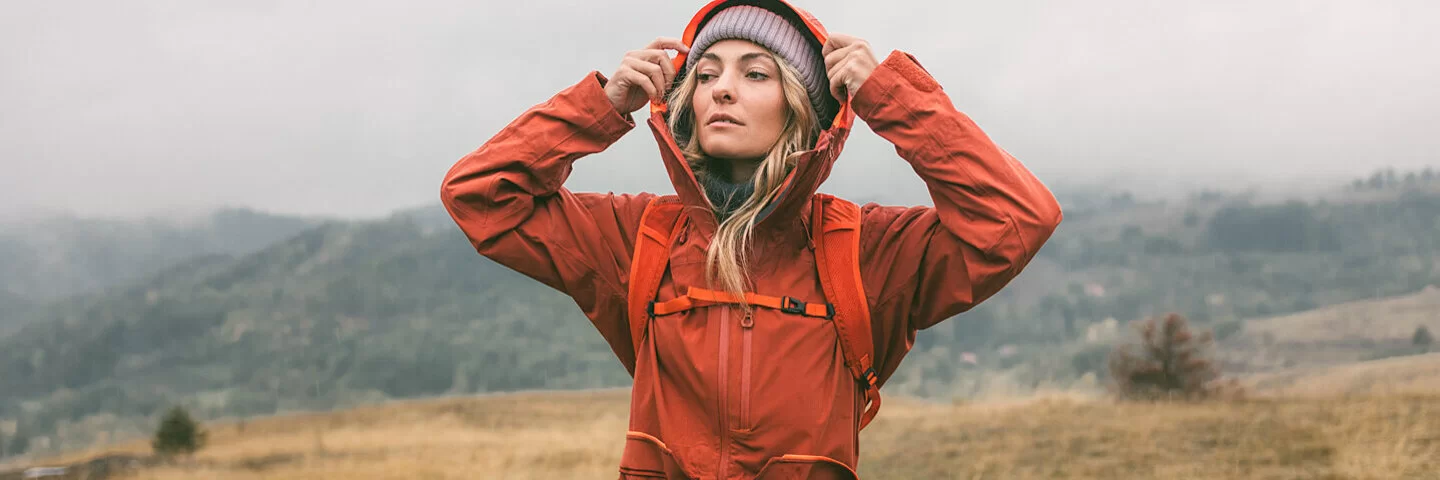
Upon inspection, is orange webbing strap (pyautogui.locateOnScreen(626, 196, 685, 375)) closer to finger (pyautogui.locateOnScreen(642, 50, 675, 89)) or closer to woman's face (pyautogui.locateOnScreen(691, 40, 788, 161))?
woman's face (pyautogui.locateOnScreen(691, 40, 788, 161))

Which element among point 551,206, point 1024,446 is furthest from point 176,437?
point 551,206

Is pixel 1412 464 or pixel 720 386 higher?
pixel 720 386

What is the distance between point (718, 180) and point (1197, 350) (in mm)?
22110

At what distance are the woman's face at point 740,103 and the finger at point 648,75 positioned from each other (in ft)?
0.60

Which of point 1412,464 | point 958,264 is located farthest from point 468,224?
point 1412,464

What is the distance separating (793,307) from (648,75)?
1098 millimetres

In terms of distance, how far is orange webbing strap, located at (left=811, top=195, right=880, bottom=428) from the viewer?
3.81m

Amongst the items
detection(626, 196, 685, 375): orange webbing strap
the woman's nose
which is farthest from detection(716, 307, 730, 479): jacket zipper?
the woman's nose

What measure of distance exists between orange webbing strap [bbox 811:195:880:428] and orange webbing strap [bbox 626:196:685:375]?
1.88 ft

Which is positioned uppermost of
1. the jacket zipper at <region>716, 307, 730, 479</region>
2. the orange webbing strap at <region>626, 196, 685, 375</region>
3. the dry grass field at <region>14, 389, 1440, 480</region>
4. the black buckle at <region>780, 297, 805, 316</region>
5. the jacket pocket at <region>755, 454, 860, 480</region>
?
the orange webbing strap at <region>626, 196, 685, 375</region>

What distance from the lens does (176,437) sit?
78.5ft

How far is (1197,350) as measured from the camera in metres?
23.3

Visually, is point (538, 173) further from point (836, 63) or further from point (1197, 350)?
point (1197, 350)

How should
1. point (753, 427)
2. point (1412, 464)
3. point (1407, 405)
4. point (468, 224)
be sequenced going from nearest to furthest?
point (753, 427) < point (468, 224) < point (1412, 464) < point (1407, 405)
